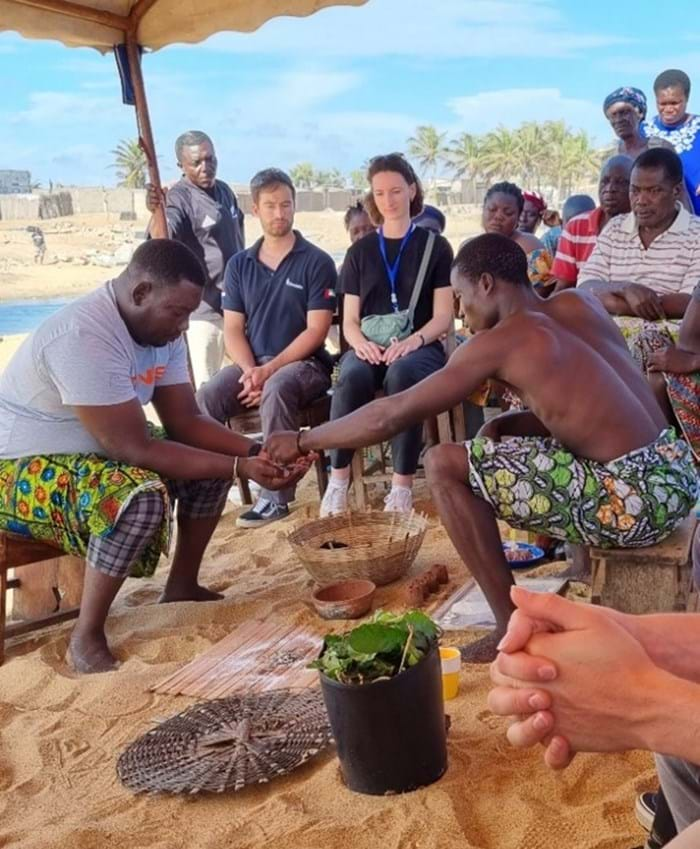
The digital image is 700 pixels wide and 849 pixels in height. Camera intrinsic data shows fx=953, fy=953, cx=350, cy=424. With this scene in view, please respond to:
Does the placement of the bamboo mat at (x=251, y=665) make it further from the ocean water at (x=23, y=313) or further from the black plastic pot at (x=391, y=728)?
the ocean water at (x=23, y=313)

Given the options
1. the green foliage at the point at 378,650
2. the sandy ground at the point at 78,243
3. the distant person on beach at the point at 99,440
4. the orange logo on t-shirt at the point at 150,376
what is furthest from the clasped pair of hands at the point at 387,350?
the sandy ground at the point at 78,243

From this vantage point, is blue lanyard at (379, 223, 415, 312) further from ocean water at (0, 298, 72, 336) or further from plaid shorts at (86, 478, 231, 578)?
ocean water at (0, 298, 72, 336)

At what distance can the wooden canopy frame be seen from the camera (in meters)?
5.84

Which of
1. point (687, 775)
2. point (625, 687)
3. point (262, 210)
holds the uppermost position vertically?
point (262, 210)

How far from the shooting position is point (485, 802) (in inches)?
102

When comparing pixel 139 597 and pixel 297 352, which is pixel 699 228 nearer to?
pixel 297 352

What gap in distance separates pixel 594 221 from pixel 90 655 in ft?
12.5

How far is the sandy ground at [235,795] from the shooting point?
2.46 metres

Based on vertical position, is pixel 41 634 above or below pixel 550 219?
below

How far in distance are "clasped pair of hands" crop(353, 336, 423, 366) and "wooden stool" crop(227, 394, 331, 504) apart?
0.46 m

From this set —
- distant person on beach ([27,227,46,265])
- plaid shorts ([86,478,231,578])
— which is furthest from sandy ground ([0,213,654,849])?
distant person on beach ([27,227,46,265])

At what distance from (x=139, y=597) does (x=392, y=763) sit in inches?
94.3

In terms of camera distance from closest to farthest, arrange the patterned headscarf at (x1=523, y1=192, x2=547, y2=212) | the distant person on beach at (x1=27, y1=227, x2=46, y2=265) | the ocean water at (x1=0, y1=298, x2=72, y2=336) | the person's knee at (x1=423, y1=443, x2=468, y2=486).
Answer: the person's knee at (x1=423, y1=443, x2=468, y2=486)
the patterned headscarf at (x1=523, y1=192, x2=547, y2=212)
the ocean water at (x1=0, y1=298, x2=72, y2=336)
the distant person on beach at (x1=27, y1=227, x2=46, y2=265)

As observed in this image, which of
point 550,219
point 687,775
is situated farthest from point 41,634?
point 550,219
